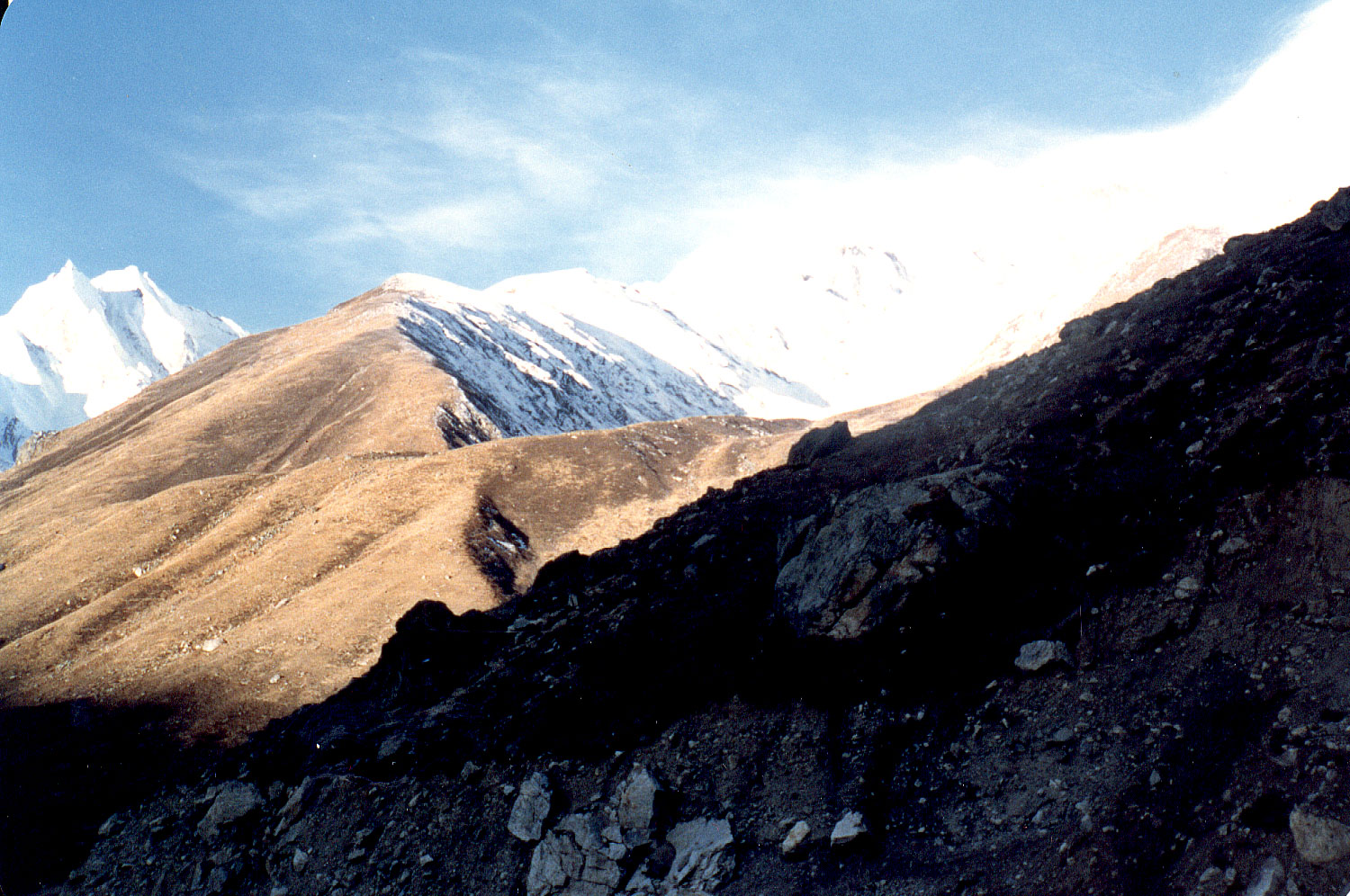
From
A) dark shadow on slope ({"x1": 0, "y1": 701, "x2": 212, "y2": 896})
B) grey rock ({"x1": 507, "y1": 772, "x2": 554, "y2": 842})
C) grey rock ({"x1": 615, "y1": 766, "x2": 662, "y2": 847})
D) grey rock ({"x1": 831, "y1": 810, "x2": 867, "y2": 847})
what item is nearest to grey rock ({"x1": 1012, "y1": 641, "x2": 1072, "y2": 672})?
grey rock ({"x1": 831, "y1": 810, "x2": 867, "y2": 847})

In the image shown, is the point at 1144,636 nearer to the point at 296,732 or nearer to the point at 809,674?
the point at 809,674

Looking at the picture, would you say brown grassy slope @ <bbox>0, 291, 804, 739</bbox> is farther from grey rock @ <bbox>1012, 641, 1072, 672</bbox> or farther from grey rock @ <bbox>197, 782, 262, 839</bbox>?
grey rock @ <bbox>1012, 641, 1072, 672</bbox>

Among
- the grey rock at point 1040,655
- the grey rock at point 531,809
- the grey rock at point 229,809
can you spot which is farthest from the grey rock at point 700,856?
the grey rock at point 229,809

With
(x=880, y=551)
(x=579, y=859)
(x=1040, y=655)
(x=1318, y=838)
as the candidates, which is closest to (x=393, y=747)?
(x=579, y=859)

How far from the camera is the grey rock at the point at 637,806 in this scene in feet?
40.7

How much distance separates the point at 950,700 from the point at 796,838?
3.32 m

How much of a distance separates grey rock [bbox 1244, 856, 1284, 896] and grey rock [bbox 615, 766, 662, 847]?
26.1 feet

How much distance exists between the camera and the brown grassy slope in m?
25.3

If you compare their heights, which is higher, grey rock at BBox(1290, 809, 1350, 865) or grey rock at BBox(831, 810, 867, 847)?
grey rock at BBox(831, 810, 867, 847)

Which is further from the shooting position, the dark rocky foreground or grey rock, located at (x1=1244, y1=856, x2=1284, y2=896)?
the dark rocky foreground

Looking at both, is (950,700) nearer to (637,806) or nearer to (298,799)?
(637,806)

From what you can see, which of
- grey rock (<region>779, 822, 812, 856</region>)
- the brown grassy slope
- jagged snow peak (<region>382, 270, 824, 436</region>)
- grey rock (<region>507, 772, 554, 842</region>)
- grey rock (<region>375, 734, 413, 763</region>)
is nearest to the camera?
grey rock (<region>779, 822, 812, 856</region>)

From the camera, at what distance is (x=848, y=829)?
10883 millimetres

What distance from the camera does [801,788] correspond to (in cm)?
1211
